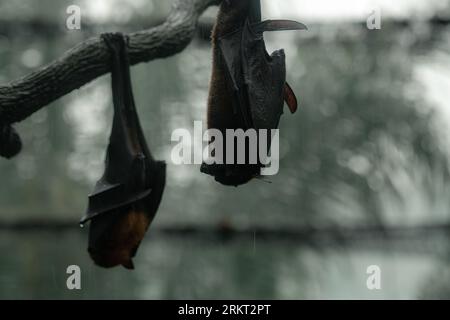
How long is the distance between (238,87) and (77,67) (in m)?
0.40

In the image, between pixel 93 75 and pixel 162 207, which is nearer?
pixel 93 75

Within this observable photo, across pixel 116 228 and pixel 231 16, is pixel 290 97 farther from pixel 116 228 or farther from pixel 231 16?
pixel 116 228

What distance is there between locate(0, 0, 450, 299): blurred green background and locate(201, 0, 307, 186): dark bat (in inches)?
203

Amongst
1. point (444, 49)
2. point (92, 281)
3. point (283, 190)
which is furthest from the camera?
point (283, 190)

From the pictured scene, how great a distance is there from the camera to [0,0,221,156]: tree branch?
160 centimetres

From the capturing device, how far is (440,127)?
25.1 feet

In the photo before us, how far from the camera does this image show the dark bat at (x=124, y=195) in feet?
6.67

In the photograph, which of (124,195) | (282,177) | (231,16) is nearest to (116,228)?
(124,195)

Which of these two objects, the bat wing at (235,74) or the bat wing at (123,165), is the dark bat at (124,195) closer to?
the bat wing at (123,165)

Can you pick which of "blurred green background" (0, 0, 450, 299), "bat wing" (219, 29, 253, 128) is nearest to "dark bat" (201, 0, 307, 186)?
"bat wing" (219, 29, 253, 128)
